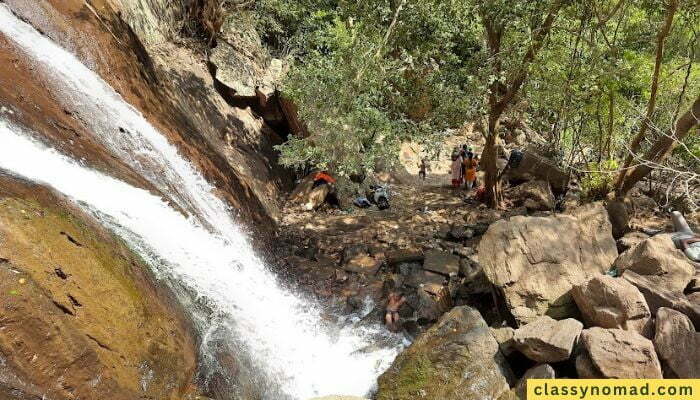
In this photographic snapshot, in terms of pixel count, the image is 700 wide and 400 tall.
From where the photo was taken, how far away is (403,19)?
28.8 ft

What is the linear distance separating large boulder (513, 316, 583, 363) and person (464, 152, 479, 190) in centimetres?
786

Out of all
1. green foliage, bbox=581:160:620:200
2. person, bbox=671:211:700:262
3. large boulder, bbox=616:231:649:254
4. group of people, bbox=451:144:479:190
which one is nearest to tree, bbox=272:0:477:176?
green foliage, bbox=581:160:620:200

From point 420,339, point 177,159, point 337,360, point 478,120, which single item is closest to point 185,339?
point 337,360

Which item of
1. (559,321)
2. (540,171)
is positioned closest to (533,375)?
(559,321)

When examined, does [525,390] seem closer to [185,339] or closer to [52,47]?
[185,339]

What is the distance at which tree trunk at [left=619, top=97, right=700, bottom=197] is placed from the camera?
7527mm

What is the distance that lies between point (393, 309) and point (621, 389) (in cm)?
330

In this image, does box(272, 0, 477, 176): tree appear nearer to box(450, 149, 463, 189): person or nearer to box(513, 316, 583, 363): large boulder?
box(450, 149, 463, 189): person

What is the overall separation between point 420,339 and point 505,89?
665 centimetres

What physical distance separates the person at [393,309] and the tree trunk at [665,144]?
13.4 ft

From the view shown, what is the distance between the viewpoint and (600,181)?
9094mm

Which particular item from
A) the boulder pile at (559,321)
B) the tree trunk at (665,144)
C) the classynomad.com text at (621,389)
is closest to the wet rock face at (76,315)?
the boulder pile at (559,321)

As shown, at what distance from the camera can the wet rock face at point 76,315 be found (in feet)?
11.0

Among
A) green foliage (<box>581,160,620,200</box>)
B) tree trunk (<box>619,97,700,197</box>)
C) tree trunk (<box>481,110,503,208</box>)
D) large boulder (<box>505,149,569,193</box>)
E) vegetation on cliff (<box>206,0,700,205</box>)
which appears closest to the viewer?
tree trunk (<box>619,97,700,197</box>)
